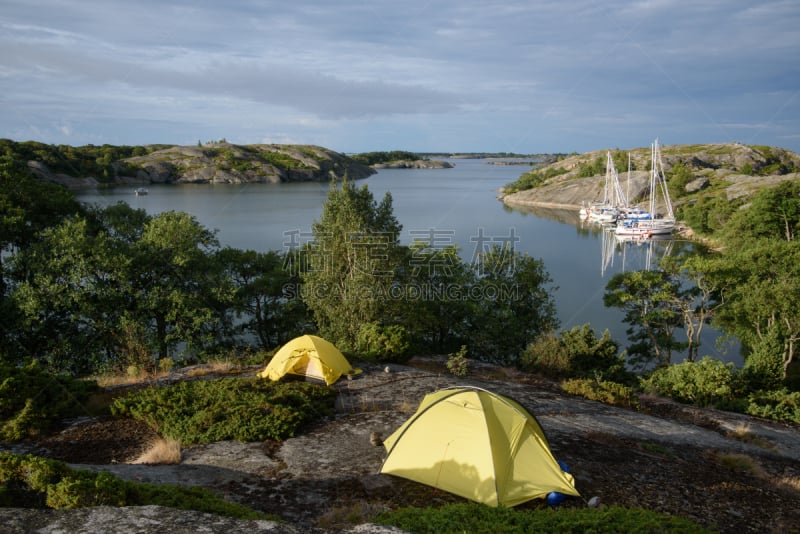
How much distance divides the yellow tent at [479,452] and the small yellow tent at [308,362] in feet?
17.5

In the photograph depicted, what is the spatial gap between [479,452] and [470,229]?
56290 mm

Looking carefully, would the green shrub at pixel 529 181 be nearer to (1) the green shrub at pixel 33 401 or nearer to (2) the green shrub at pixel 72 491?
(1) the green shrub at pixel 33 401

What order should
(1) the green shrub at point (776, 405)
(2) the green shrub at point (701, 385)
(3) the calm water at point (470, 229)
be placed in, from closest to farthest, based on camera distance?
(1) the green shrub at point (776, 405) → (2) the green shrub at point (701, 385) → (3) the calm water at point (470, 229)

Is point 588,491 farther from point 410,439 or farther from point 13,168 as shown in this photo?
point 13,168

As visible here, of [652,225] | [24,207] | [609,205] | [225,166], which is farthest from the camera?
[225,166]

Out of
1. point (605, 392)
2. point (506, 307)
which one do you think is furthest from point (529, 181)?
point (605, 392)

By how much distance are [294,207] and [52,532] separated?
7520 cm

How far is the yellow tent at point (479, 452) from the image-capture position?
8.38 m

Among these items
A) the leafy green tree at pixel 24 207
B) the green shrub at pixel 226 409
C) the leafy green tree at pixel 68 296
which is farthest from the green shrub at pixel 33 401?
the leafy green tree at pixel 24 207

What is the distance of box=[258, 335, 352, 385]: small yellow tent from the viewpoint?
47.7 ft

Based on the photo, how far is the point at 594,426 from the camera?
40.0 ft

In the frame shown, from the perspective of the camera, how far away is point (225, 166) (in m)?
128

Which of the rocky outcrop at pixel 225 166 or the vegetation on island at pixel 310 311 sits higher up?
the rocky outcrop at pixel 225 166

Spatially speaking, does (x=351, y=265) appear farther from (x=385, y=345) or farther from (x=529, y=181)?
(x=529, y=181)
